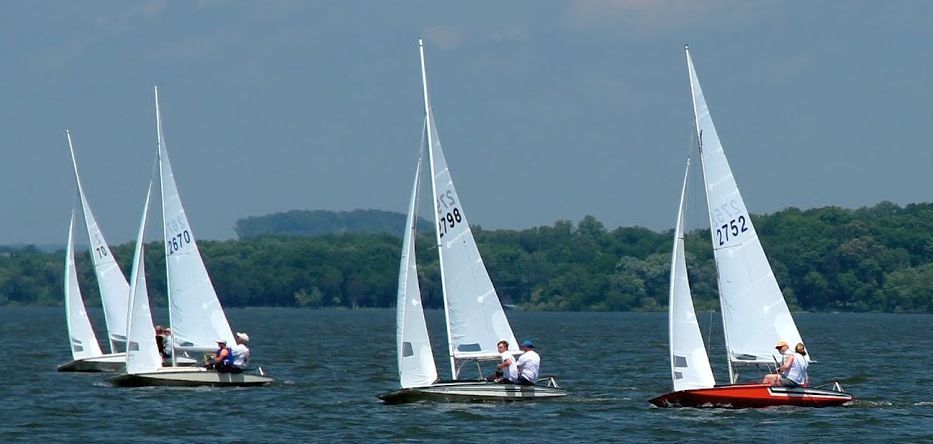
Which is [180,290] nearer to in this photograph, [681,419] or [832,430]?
[681,419]

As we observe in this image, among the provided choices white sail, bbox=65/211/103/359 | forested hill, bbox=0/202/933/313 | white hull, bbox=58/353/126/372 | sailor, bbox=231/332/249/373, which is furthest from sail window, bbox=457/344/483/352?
forested hill, bbox=0/202/933/313

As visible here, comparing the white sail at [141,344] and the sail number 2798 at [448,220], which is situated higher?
the sail number 2798 at [448,220]

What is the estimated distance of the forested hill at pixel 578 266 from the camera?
13900cm

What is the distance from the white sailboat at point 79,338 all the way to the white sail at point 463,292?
14.1 metres

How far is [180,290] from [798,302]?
4185 inches

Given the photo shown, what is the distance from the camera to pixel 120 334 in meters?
45.3

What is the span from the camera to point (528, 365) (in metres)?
32.7

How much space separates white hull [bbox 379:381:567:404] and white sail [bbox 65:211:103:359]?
1502 centimetres

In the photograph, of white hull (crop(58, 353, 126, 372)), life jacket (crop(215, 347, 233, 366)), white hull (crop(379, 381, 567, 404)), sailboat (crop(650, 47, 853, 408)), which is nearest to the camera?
sailboat (crop(650, 47, 853, 408))

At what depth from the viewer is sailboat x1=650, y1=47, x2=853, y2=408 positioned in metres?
31.5

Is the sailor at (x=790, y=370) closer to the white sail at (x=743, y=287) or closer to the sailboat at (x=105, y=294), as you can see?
the white sail at (x=743, y=287)

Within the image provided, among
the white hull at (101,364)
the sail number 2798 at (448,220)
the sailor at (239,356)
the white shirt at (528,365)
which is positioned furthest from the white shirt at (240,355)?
the white shirt at (528,365)

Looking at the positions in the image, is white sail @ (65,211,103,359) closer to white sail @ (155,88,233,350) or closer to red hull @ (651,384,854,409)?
white sail @ (155,88,233,350)

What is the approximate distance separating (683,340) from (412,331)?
4852mm
